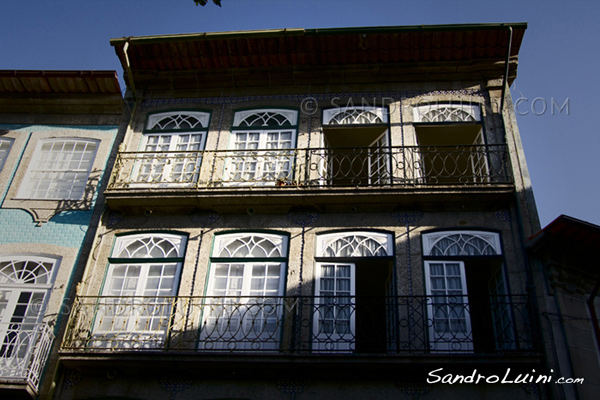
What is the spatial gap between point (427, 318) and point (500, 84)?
507cm

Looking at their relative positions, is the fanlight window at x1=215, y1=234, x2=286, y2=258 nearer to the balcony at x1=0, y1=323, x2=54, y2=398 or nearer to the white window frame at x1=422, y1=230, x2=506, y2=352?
the white window frame at x1=422, y1=230, x2=506, y2=352

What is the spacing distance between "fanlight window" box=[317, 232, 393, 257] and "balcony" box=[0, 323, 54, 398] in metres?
4.23

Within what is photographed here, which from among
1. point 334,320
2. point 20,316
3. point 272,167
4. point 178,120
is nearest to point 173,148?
point 178,120

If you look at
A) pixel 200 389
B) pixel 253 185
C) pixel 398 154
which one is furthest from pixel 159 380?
pixel 398 154

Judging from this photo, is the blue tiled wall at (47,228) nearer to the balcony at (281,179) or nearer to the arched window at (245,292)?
the balcony at (281,179)

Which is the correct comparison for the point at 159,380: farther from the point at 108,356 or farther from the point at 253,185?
the point at 253,185

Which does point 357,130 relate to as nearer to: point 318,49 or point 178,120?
point 318,49

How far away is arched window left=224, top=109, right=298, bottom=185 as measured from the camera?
11.2 metres

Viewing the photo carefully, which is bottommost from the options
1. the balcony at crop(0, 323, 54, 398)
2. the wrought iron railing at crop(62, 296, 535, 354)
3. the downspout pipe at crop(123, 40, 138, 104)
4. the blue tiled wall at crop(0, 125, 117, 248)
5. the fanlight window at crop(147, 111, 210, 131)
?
the balcony at crop(0, 323, 54, 398)

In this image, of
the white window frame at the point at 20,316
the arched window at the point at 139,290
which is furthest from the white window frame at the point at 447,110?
the white window frame at the point at 20,316

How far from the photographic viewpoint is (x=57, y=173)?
11.8 meters

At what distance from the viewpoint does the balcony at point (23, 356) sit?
28.7 feet

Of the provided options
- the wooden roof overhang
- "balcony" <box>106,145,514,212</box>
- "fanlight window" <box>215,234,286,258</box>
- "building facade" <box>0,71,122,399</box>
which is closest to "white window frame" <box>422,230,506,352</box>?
"balcony" <box>106,145,514,212</box>

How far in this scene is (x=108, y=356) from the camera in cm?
902
